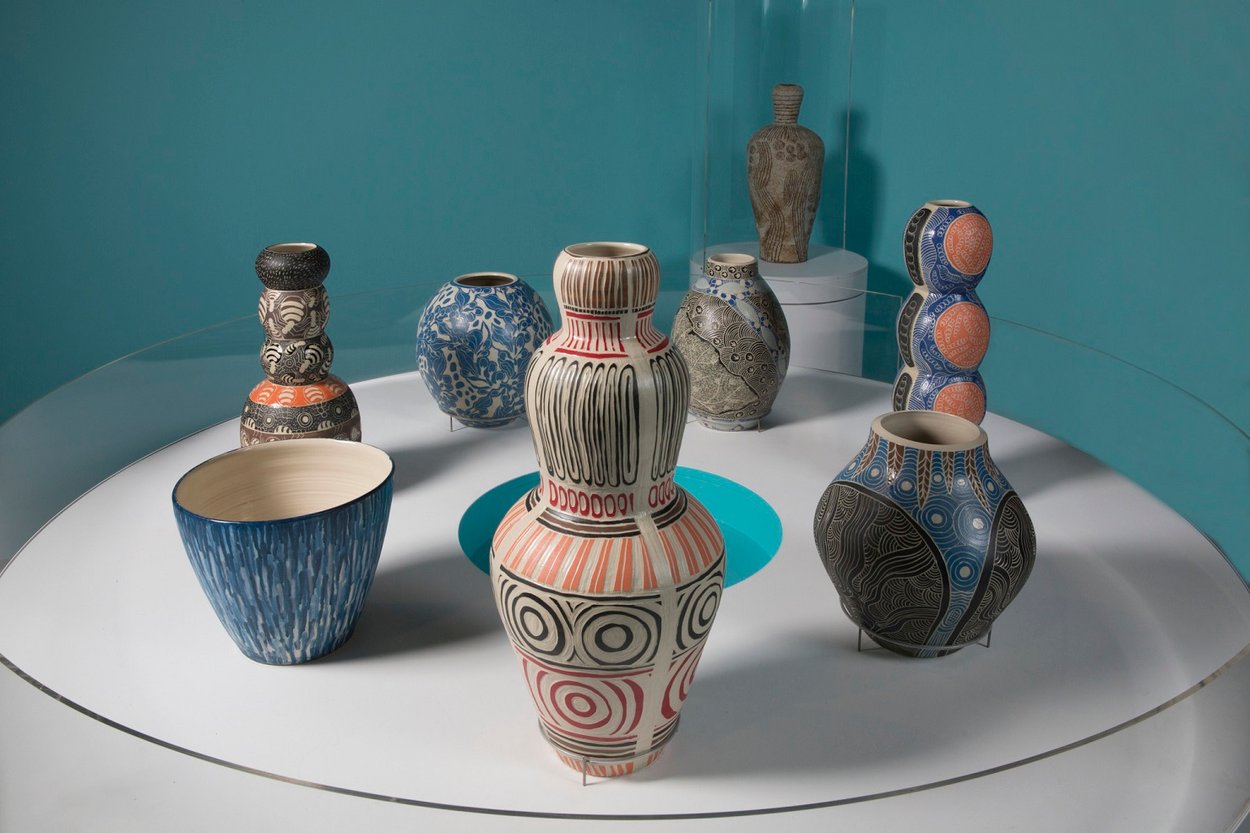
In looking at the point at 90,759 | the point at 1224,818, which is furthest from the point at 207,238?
the point at 1224,818

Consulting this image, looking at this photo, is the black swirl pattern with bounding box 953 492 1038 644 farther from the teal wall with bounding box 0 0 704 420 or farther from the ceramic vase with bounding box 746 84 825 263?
the teal wall with bounding box 0 0 704 420

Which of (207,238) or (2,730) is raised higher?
(207,238)

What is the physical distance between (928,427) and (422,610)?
0.43 m

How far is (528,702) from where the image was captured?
782 mm

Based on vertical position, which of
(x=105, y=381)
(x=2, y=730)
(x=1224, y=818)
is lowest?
(x=2, y=730)

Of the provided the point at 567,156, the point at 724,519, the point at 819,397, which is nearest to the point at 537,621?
the point at 724,519

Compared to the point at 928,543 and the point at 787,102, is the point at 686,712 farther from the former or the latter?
the point at 787,102

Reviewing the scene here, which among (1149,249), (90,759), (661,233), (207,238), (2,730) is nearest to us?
(90,759)

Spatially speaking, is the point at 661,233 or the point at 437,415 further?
the point at 661,233

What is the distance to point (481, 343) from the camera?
1.24m

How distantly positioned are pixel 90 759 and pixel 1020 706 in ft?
2.47

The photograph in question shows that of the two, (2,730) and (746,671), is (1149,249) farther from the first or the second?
(2,730)

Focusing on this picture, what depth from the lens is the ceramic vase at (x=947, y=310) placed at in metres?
1.16

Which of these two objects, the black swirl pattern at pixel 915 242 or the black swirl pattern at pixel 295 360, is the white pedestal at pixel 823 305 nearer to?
the black swirl pattern at pixel 915 242
